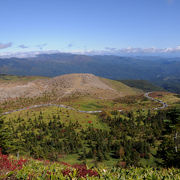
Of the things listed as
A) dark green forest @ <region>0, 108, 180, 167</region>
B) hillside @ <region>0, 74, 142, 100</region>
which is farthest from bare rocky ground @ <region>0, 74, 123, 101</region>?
dark green forest @ <region>0, 108, 180, 167</region>

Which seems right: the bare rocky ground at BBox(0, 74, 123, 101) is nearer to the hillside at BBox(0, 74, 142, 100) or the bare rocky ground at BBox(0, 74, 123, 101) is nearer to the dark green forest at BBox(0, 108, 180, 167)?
the hillside at BBox(0, 74, 142, 100)

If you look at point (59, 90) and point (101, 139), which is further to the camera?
point (59, 90)

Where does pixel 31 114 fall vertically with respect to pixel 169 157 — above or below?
below

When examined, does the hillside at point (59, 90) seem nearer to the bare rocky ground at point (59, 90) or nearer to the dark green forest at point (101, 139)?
the bare rocky ground at point (59, 90)

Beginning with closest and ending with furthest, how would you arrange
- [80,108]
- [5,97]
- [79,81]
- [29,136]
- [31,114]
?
[29,136], [31,114], [80,108], [5,97], [79,81]

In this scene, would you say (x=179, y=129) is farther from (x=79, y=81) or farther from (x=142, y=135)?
(x=79, y=81)

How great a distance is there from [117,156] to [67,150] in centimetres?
1208

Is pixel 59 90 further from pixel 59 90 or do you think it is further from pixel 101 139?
pixel 101 139

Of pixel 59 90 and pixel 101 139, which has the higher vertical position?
pixel 101 139

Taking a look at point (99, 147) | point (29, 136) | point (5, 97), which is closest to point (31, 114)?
point (29, 136)

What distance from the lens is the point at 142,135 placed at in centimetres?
4853

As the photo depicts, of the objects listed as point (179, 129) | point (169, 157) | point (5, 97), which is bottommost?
point (5, 97)

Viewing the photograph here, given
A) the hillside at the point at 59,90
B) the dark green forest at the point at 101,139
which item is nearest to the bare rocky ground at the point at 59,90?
the hillside at the point at 59,90

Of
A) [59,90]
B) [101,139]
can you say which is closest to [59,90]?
[59,90]
